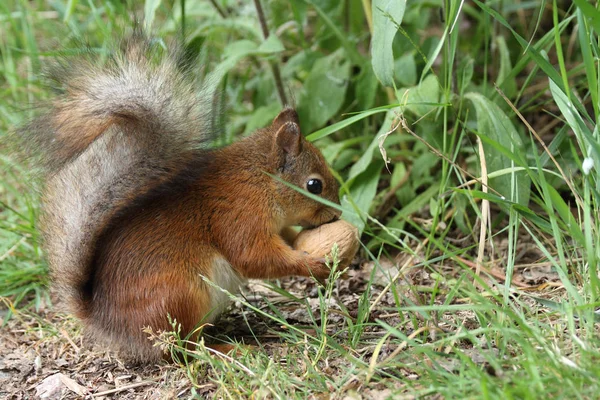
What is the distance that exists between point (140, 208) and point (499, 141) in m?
1.23

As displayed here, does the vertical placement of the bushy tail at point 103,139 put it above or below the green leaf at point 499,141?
above

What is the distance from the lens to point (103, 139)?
2.26m

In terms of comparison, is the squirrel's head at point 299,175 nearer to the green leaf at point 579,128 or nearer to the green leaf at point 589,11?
the green leaf at point 579,128

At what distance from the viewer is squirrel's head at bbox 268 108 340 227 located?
2.48 meters

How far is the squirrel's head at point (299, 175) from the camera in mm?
2484

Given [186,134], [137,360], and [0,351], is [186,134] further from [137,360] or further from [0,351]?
[0,351]

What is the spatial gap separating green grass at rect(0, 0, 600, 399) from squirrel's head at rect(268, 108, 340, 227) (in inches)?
5.2

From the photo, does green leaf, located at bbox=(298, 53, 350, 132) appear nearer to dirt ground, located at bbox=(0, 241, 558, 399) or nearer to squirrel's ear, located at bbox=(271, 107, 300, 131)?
squirrel's ear, located at bbox=(271, 107, 300, 131)

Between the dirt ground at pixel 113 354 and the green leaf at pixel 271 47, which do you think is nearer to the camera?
the dirt ground at pixel 113 354

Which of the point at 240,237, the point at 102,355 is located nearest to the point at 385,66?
the point at 240,237

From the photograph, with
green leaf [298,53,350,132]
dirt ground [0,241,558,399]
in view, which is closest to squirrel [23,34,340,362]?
dirt ground [0,241,558,399]

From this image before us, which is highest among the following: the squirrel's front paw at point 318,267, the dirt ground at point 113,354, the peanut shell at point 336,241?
the peanut shell at point 336,241

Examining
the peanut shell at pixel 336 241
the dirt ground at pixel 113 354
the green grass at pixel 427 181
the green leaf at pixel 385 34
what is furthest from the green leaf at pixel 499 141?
the peanut shell at pixel 336 241

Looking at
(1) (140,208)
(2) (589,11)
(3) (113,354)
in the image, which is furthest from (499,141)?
(3) (113,354)
